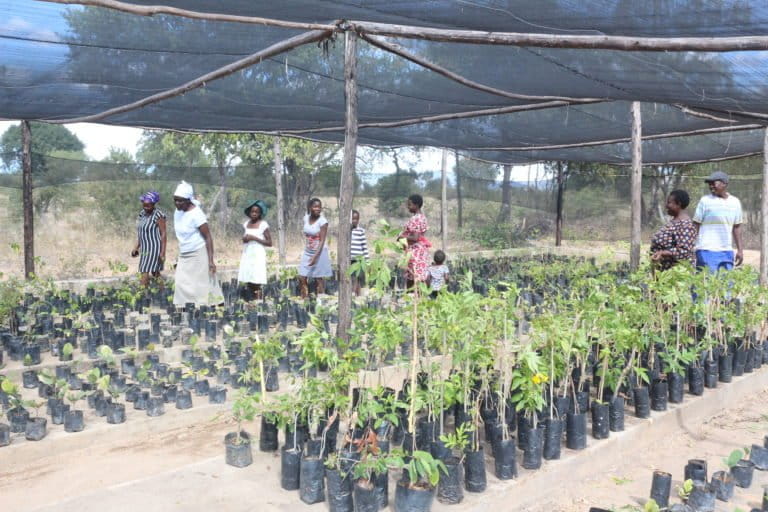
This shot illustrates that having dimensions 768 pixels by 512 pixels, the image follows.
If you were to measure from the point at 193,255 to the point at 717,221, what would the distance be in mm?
4993

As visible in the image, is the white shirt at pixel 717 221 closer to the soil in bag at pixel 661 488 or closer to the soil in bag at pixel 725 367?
the soil in bag at pixel 725 367

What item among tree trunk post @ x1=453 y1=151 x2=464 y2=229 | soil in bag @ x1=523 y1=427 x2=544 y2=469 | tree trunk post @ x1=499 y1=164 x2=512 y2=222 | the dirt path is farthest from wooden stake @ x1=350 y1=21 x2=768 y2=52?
tree trunk post @ x1=499 y1=164 x2=512 y2=222

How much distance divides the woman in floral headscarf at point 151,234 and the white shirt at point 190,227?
17.3 inches

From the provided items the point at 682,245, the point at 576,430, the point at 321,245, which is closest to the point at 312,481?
the point at 576,430

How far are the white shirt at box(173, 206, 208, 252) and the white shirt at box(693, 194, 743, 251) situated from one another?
4.74 meters

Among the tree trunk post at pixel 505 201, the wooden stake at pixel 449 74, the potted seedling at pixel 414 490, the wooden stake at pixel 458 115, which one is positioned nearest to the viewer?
the potted seedling at pixel 414 490

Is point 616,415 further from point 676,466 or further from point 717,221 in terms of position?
point 717,221

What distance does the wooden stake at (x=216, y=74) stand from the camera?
4.25m

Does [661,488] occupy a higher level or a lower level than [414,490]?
lower

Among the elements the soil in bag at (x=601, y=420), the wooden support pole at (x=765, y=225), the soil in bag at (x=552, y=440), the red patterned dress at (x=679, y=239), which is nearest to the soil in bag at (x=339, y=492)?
the soil in bag at (x=552, y=440)

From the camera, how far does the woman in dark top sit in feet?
18.2

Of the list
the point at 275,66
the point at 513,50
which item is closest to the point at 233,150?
the point at 275,66

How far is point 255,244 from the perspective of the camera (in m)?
6.84

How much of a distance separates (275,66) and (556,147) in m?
5.58
